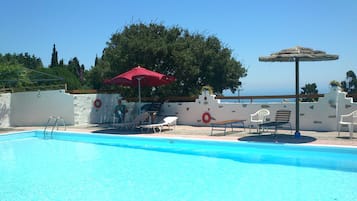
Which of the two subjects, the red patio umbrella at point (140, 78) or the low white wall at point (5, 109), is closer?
the red patio umbrella at point (140, 78)

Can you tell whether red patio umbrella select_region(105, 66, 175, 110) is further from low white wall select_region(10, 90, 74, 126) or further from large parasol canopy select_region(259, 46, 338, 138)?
large parasol canopy select_region(259, 46, 338, 138)

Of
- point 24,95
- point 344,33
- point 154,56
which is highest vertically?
point 344,33

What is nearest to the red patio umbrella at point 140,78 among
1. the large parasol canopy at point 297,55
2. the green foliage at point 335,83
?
the large parasol canopy at point 297,55

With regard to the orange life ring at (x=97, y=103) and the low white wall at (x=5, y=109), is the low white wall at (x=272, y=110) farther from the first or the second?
the low white wall at (x=5, y=109)

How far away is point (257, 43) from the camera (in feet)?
63.1

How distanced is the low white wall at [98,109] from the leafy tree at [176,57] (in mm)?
2094

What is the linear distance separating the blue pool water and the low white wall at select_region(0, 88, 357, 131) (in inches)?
122

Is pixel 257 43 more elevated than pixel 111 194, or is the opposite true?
pixel 257 43

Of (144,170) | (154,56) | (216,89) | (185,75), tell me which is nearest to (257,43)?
(216,89)

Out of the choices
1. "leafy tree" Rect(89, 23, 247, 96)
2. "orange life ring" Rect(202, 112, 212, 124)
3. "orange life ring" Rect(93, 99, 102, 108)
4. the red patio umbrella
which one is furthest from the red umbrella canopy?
"orange life ring" Rect(93, 99, 102, 108)

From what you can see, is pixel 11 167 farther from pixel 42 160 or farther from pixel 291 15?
pixel 291 15

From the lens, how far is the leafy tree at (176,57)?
16.2 m

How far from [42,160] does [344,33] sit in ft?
52.8

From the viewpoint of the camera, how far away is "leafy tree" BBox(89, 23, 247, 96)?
16.2 m
